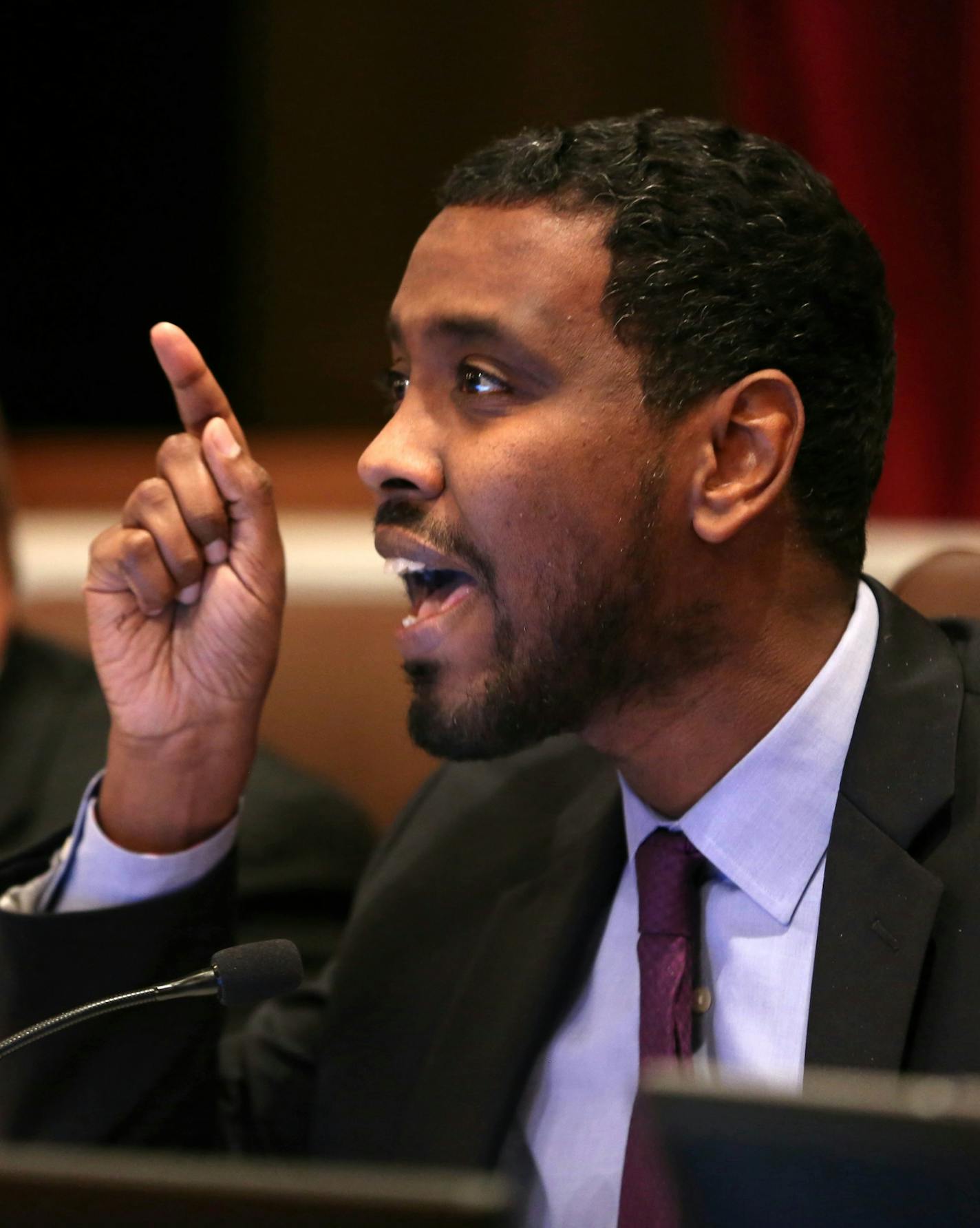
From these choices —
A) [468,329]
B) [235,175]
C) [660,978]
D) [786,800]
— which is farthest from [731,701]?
[235,175]

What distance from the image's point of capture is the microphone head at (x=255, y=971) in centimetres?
83

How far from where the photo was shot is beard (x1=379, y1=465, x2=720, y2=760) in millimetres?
958

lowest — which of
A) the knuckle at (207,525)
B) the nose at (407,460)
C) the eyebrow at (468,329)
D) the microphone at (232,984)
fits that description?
the microphone at (232,984)

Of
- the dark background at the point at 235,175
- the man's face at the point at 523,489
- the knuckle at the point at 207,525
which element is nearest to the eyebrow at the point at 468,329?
the man's face at the point at 523,489

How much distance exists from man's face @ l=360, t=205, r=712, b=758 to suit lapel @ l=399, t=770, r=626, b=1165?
140mm

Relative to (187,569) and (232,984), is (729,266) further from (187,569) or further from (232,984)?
(232,984)

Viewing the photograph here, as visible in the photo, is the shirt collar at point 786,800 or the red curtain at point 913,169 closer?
the shirt collar at point 786,800

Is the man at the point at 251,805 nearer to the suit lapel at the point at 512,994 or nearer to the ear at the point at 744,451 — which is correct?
the suit lapel at the point at 512,994

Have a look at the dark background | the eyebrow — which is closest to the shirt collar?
the eyebrow

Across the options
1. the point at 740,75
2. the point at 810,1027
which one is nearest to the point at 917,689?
the point at 810,1027

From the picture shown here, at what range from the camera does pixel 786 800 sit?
3.10 feet

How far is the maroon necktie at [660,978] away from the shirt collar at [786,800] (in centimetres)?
2

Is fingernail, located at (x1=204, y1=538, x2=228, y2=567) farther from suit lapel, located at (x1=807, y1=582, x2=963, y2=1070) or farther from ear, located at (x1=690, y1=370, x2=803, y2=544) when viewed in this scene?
suit lapel, located at (x1=807, y1=582, x2=963, y2=1070)

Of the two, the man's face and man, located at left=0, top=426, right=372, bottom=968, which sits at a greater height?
the man's face
